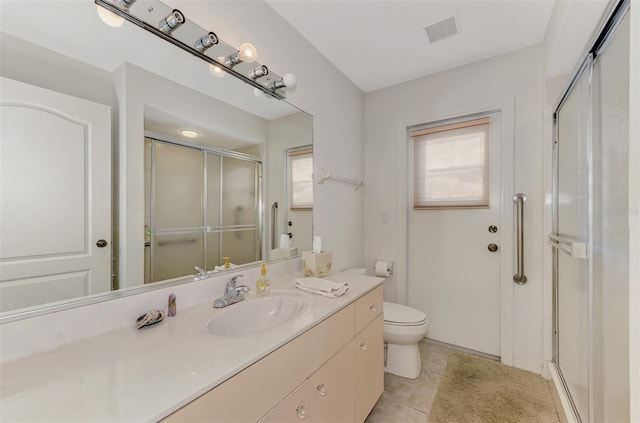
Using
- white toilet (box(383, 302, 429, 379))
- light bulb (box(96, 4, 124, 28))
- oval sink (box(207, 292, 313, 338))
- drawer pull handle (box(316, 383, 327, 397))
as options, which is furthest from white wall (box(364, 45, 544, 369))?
light bulb (box(96, 4, 124, 28))

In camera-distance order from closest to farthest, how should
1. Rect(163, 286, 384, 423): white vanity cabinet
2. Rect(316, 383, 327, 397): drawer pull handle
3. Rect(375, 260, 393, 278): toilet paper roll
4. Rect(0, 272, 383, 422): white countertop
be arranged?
Rect(0, 272, 383, 422): white countertop, Rect(163, 286, 384, 423): white vanity cabinet, Rect(316, 383, 327, 397): drawer pull handle, Rect(375, 260, 393, 278): toilet paper roll

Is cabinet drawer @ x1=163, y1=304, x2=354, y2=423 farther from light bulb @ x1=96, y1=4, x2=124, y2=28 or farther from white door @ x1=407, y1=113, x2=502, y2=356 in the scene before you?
white door @ x1=407, y1=113, x2=502, y2=356

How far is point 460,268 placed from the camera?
87.0 inches

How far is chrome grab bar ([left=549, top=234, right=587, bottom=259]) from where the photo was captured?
1.24m

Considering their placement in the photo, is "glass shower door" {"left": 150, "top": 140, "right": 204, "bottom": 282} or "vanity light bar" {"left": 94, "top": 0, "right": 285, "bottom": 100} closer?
"vanity light bar" {"left": 94, "top": 0, "right": 285, "bottom": 100}

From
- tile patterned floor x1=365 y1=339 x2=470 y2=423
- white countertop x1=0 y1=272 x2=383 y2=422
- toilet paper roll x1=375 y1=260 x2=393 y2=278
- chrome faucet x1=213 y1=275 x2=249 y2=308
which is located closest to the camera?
white countertop x1=0 y1=272 x2=383 y2=422

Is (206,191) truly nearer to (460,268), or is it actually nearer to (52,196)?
(52,196)

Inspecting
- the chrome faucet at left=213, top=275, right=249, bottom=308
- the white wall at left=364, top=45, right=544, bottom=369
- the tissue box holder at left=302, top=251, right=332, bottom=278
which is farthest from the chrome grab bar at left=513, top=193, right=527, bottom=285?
the chrome faucet at left=213, top=275, right=249, bottom=308

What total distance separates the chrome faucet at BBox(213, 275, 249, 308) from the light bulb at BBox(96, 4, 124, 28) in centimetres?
107

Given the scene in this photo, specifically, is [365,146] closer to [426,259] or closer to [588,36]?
[426,259]

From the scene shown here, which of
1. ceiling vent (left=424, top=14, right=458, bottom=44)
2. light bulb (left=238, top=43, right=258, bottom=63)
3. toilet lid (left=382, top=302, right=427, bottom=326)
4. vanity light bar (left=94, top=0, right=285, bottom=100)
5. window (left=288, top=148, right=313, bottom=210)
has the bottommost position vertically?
toilet lid (left=382, top=302, right=427, bottom=326)

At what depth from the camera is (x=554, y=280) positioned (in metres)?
1.77

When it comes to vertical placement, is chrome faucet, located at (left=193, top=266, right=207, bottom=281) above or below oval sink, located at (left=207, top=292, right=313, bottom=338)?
above

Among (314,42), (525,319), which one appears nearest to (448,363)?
(525,319)
